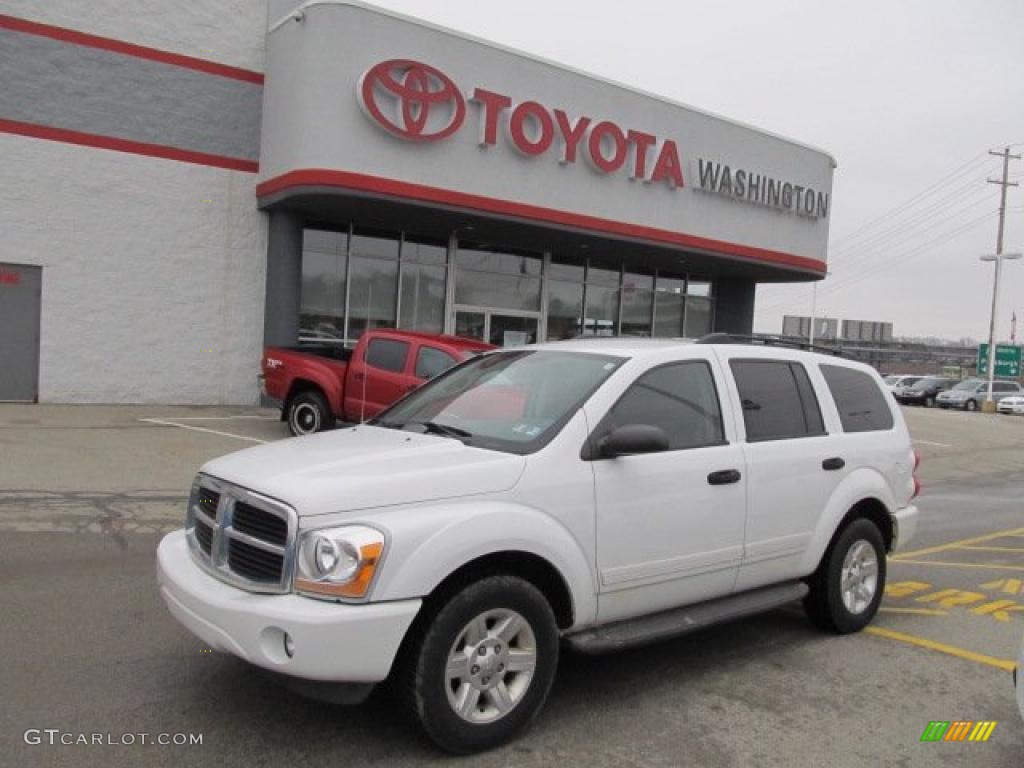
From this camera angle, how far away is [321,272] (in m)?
17.5

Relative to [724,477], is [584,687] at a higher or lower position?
lower

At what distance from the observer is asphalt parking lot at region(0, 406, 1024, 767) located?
359 centimetres

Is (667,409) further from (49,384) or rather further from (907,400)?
(907,400)

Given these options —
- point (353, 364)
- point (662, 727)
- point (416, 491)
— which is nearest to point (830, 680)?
point (662, 727)

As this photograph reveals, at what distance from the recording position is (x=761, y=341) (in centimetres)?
543

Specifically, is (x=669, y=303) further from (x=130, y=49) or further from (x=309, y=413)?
(x=130, y=49)

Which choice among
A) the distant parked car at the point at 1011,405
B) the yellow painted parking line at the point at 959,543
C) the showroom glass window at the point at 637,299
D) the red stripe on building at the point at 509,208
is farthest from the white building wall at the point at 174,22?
the distant parked car at the point at 1011,405

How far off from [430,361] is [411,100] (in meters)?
6.00

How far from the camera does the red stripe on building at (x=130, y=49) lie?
14.5 meters

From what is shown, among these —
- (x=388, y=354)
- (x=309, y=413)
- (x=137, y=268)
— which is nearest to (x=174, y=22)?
(x=137, y=268)

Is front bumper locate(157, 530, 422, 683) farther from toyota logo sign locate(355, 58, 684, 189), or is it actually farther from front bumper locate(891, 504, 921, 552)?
toyota logo sign locate(355, 58, 684, 189)

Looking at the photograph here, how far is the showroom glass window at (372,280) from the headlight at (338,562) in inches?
583

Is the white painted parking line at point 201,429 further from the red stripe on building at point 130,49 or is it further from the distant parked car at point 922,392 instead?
the distant parked car at point 922,392

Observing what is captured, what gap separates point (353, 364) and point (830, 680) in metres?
8.86
